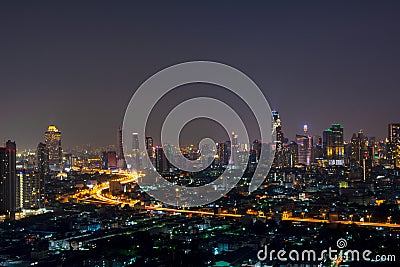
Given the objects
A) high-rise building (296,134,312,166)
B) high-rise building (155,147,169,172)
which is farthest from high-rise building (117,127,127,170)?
high-rise building (296,134,312,166)

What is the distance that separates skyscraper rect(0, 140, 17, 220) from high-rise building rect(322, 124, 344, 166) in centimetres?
1437

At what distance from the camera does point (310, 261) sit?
5098 millimetres

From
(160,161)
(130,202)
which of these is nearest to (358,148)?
(160,161)

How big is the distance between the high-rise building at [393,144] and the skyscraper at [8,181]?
13743mm

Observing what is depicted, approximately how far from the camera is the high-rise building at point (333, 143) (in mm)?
22495

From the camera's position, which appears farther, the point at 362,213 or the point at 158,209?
the point at 158,209

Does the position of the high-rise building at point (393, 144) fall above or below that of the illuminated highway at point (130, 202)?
above

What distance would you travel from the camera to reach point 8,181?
35.3ft

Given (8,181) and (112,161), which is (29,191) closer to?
(8,181)

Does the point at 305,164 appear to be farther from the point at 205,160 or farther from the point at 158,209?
the point at 158,209

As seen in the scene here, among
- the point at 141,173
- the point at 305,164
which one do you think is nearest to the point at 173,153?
the point at 141,173

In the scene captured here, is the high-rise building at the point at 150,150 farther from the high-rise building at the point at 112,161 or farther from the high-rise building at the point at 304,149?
the high-rise building at the point at 304,149

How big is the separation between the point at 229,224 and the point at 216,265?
313 centimetres

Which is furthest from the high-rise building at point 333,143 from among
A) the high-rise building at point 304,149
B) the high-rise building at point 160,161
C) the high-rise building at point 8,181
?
the high-rise building at point 8,181
